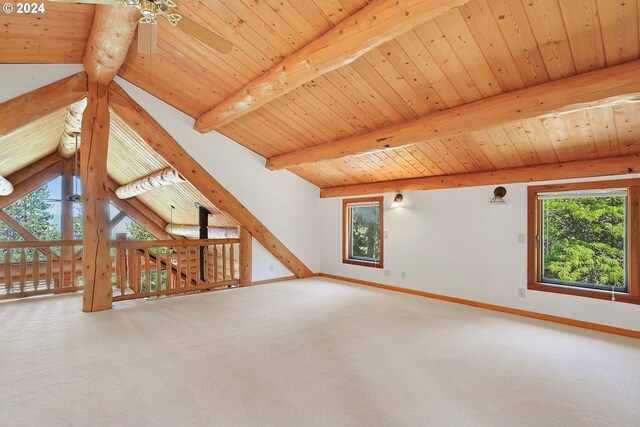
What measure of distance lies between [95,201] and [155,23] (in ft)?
8.60

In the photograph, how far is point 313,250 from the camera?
6586 millimetres

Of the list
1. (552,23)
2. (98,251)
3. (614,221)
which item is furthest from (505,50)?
(98,251)

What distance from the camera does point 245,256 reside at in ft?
18.1

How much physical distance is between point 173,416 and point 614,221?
4621 mm

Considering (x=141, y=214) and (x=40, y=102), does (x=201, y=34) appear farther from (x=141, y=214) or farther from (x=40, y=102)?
(x=141, y=214)

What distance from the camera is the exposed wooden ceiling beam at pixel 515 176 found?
Result: 3305 mm

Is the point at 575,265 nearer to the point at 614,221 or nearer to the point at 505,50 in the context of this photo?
the point at 614,221

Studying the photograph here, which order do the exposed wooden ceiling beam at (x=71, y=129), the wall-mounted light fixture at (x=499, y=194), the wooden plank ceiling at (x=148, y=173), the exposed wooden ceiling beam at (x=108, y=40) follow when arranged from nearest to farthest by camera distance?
the exposed wooden ceiling beam at (x=108, y=40) → the wall-mounted light fixture at (x=499, y=194) → the exposed wooden ceiling beam at (x=71, y=129) → the wooden plank ceiling at (x=148, y=173)

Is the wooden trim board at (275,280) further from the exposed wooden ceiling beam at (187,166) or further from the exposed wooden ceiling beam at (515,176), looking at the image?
the exposed wooden ceiling beam at (515,176)

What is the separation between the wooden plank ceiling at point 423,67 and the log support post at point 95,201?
57 centimetres

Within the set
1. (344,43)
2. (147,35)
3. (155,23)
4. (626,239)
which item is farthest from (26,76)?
(626,239)

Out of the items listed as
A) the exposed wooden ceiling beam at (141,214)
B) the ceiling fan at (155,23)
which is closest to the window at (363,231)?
the ceiling fan at (155,23)

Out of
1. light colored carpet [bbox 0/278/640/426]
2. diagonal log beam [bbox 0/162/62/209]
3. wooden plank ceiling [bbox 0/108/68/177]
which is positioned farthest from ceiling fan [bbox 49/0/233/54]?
diagonal log beam [bbox 0/162/62/209]

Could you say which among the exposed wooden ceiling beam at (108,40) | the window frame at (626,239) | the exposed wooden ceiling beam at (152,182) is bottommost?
the window frame at (626,239)
